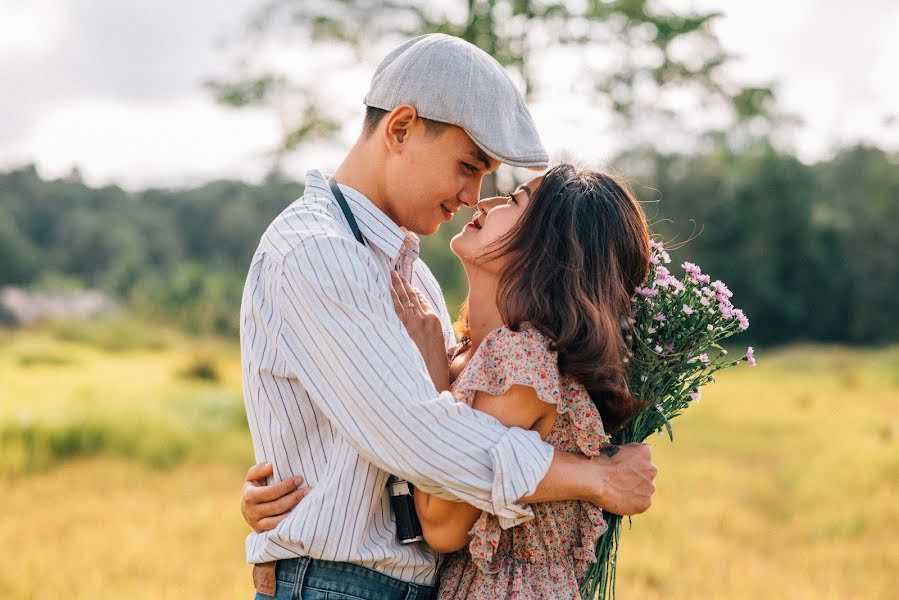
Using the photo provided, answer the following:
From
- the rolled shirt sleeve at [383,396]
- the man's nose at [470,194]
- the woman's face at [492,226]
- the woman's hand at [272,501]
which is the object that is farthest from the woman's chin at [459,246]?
the woman's hand at [272,501]

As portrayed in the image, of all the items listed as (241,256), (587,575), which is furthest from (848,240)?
(587,575)

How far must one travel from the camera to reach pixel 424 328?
7.77 ft

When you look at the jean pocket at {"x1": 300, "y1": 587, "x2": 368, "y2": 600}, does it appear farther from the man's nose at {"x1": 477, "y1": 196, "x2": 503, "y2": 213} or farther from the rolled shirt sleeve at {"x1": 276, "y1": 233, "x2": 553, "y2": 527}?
the man's nose at {"x1": 477, "y1": 196, "x2": 503, "y2": 213}

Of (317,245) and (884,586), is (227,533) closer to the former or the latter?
(884,586)

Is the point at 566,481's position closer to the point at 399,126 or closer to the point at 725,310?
the point at 725,310

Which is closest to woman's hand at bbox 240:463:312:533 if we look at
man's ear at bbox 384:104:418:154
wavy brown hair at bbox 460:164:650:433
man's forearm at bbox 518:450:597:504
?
man's forearm at bbox 518:450:597:504

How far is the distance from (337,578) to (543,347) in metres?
0.76

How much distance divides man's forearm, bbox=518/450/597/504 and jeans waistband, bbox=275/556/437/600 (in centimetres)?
42

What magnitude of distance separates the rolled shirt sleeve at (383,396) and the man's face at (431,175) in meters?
0.40

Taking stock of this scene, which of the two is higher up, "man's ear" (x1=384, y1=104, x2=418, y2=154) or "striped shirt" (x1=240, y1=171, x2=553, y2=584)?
"man's ear" (x1=384, y1=104, x2=418, y2=154)

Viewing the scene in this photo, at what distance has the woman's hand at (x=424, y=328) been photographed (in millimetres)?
2352

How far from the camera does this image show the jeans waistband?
226 centimetres

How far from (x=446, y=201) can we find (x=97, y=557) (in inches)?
211

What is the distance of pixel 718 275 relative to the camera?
35406mm
